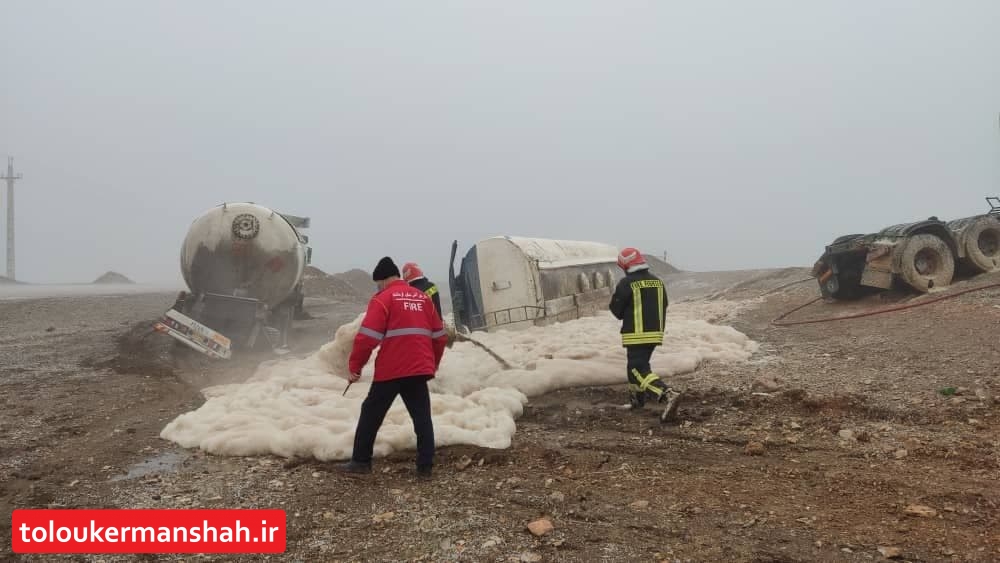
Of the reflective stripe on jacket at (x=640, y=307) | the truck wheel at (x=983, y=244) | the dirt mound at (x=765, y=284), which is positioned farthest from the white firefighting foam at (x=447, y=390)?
the dirt mound at (x=765, y=284)

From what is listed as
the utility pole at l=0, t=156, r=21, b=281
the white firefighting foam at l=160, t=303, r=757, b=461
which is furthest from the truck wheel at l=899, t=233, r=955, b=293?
the utility pole at l=0, t=156, r=21, b=281

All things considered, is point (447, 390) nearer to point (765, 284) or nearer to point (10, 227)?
point (765, 284)

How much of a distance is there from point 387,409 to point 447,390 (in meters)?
2.32

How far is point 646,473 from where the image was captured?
4320 millimetres

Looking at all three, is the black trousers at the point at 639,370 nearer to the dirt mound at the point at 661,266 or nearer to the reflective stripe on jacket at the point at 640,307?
the reflective stripe on jacket at the point at 640,307

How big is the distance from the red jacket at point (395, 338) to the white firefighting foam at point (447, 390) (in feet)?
2.70

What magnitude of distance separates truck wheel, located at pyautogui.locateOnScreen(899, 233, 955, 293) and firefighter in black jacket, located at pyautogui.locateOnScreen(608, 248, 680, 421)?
735cm

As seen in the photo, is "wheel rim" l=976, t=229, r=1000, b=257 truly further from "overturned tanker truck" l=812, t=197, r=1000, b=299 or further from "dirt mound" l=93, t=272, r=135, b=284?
"dirt mound" l=93, t=272, r=135, b=284

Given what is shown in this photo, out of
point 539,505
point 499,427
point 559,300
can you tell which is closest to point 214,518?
point 539,505

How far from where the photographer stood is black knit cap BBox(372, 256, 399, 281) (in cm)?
490

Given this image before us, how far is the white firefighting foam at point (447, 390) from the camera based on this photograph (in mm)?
5109

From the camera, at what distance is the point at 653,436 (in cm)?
529

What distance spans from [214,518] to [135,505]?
623mm

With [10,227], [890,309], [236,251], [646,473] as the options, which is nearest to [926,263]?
[890,309]
